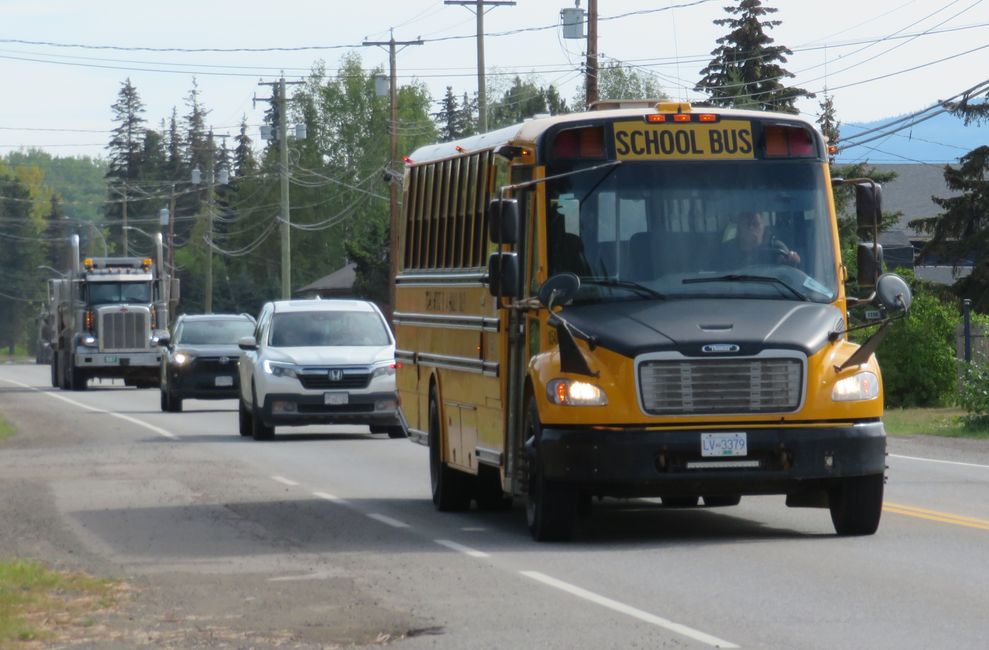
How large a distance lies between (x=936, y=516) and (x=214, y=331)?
23832 millimetres

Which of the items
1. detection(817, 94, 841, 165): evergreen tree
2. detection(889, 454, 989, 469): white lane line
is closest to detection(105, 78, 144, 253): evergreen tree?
detection(817, 94, 841, 165): evergreen tree

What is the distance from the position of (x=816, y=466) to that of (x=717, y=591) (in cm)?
221

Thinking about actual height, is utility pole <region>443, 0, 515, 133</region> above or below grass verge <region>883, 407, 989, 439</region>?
above

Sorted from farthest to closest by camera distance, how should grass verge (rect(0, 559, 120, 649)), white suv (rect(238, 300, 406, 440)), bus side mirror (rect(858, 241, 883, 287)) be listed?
white suv (rect(238, 300, 406, 440)) → bus side mirror (rect(858, 241, 883, 287)) → grass verge (rect(0, 559, 120, 649))

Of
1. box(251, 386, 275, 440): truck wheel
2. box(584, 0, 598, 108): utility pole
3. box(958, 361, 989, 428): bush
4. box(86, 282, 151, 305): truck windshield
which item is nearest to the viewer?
box(251, 386, 275, 440): truck wheel

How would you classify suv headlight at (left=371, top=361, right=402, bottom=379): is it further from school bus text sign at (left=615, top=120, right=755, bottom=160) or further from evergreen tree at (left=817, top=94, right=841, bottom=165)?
evergreen tree at (left=817, top=94, right=841, bottom=165)

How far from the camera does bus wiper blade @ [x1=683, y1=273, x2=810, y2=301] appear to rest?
1363cm

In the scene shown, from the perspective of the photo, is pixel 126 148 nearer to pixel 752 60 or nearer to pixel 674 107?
pixel 752 60

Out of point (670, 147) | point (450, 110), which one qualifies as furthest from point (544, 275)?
point (450, 110)

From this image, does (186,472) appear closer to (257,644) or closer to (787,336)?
(787,336)

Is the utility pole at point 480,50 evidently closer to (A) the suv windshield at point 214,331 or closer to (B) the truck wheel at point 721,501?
(A) the suv windshield at point 214,331

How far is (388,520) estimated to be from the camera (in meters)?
15.7

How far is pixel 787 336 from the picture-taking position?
42.7ft

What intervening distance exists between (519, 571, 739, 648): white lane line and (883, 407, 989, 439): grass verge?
52.9 ft
